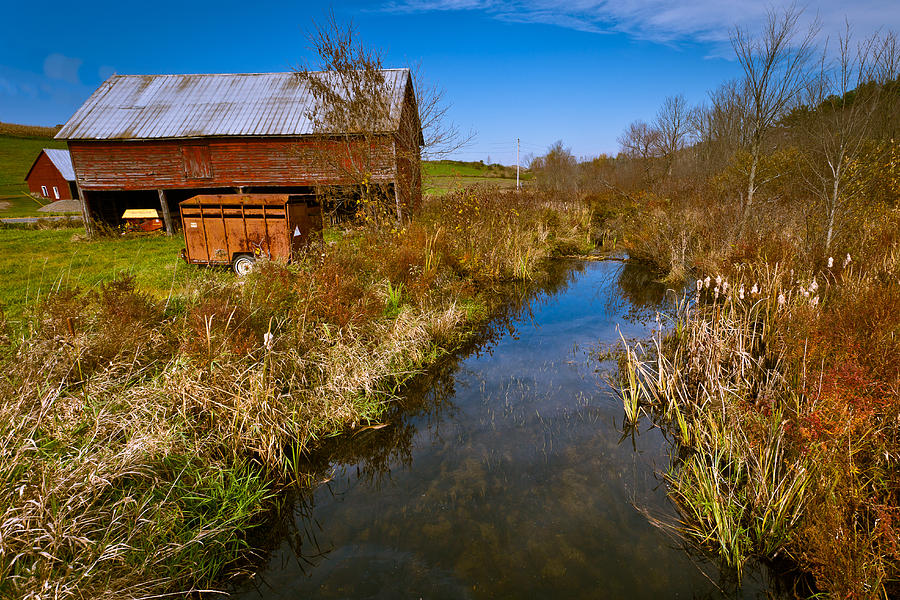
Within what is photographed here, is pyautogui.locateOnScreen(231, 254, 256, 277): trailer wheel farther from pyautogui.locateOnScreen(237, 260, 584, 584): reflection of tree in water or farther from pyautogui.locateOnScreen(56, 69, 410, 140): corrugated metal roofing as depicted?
pyautogui.locateOnScreen(56, 69, 410, 140): corrugated metal roofing

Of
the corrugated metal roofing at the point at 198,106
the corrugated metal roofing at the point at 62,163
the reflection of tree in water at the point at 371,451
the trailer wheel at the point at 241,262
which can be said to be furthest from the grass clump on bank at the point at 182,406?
the corrugated metal roofing at the point at 62,163

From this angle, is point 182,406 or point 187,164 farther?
point 187,164

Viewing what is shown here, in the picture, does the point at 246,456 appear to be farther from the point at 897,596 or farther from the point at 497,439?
the point at 897,596

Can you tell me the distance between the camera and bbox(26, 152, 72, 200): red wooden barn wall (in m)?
41.7

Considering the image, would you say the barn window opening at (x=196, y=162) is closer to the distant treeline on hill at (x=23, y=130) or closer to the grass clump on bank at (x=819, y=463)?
the grass clump on bank at (x=819, y=463)

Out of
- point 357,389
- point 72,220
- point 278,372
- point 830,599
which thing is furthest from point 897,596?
point 72,220

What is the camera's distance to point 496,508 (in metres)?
3.81

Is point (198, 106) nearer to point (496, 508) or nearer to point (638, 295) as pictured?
point (638, 295)

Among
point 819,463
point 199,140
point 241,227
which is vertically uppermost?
point 199,140

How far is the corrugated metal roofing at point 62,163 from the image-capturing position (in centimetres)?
3962

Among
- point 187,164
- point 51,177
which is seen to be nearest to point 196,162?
point 187,164

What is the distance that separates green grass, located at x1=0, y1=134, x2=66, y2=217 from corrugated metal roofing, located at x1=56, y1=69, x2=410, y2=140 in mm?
15604

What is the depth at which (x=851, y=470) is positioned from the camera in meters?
2.79

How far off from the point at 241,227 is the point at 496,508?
9.38 metres
